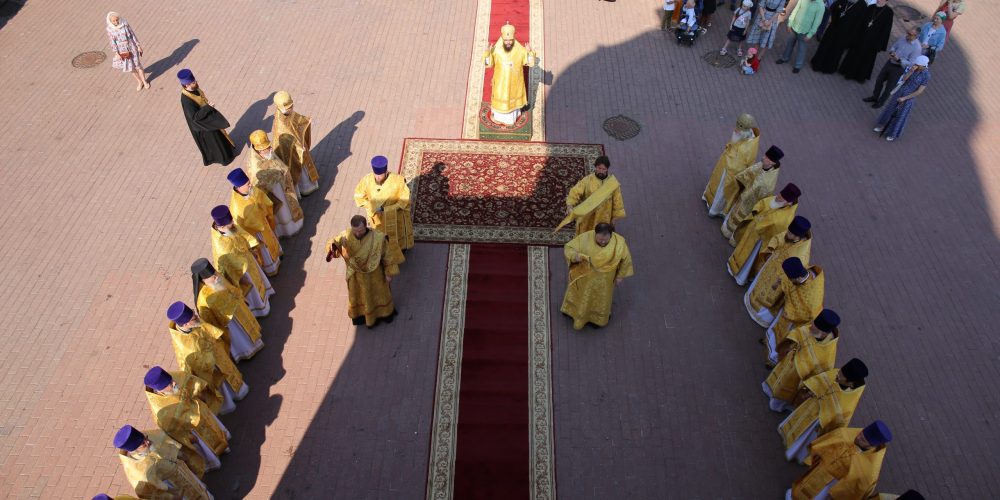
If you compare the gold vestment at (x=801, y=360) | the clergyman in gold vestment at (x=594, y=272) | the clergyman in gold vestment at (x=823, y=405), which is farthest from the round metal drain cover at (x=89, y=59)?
the clergyman in gold vestment at (x=823, y=405)

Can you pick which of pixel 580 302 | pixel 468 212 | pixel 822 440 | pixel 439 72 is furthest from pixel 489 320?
pixel 439 72

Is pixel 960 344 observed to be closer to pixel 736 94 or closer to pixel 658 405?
pixel 658 405

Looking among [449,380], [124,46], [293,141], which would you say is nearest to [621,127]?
[293,141]

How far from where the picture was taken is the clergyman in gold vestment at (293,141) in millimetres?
10904

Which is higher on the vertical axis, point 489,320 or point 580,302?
point 580,302

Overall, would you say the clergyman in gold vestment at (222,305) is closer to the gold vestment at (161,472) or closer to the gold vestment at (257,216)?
the gold vestment at (257,216)

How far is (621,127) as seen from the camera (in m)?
13.6

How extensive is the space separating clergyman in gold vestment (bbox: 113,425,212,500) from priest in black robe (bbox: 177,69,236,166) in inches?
269

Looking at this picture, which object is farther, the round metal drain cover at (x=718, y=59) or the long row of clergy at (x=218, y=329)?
the round metal drain cover at (x=718, y=59)

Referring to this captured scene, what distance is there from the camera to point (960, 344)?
9812mm

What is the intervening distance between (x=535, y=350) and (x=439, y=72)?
27.5 ft

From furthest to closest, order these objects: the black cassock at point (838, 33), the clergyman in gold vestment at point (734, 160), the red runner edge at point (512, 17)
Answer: the red runner edge at point (512, 17) → the black cassock at point (838, 33) → the clergyman in gold vestment at point (734, 160)

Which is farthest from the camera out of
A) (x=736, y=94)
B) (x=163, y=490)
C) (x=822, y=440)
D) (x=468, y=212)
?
(x=736, y=94)

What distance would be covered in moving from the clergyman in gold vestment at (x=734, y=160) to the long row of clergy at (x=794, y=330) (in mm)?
18
